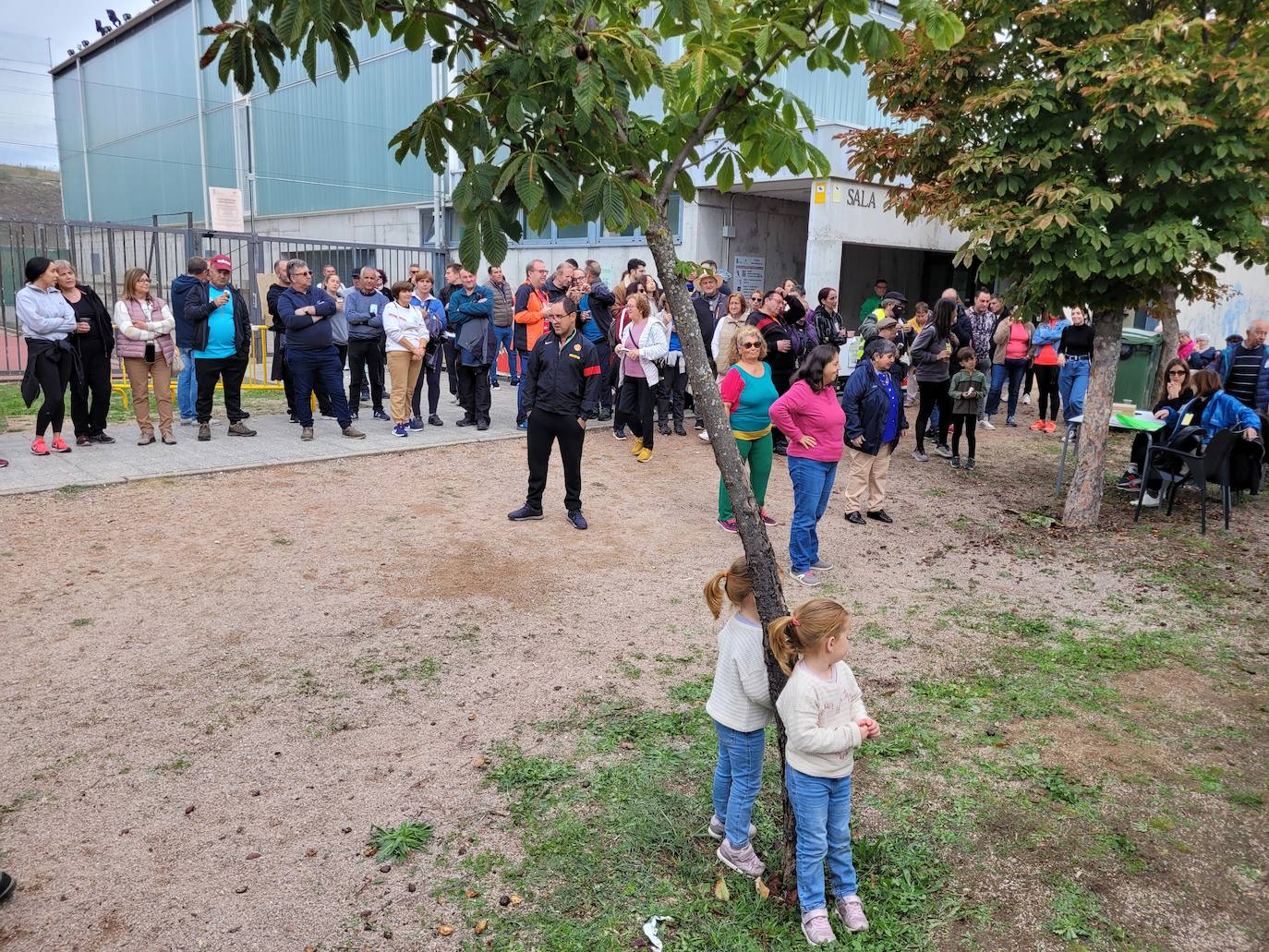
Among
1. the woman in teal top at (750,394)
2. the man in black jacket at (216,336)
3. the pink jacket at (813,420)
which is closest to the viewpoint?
the pink jacket at (813,420)

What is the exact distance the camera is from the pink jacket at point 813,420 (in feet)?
22.2

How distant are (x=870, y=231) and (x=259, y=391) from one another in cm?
1106

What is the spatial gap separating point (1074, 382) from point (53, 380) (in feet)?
41.0

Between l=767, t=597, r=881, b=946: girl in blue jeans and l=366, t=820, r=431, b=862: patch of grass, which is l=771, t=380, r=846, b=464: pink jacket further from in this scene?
l=366, t=820, r=431, b=862: patch of grass

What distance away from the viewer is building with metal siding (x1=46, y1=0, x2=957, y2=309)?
55.8 ft

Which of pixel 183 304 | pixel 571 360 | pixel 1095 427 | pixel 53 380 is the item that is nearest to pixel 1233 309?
pixel 1095 427

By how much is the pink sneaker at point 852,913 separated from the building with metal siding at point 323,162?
34.8 feet

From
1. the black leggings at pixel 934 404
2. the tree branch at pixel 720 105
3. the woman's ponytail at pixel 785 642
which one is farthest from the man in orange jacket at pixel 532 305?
the woman's ponytail at pixel 785 642

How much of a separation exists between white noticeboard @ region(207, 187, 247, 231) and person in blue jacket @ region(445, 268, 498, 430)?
6889 mm

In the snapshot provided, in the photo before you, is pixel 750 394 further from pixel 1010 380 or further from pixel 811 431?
pixel 1010 380

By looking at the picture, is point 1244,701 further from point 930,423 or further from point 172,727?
point 930,423

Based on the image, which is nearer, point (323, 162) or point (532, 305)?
point (532, 305)

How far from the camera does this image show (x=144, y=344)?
31.5 feet

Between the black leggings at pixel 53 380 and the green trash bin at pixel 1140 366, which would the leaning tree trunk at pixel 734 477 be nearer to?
the black leggings at pixel 53 380
